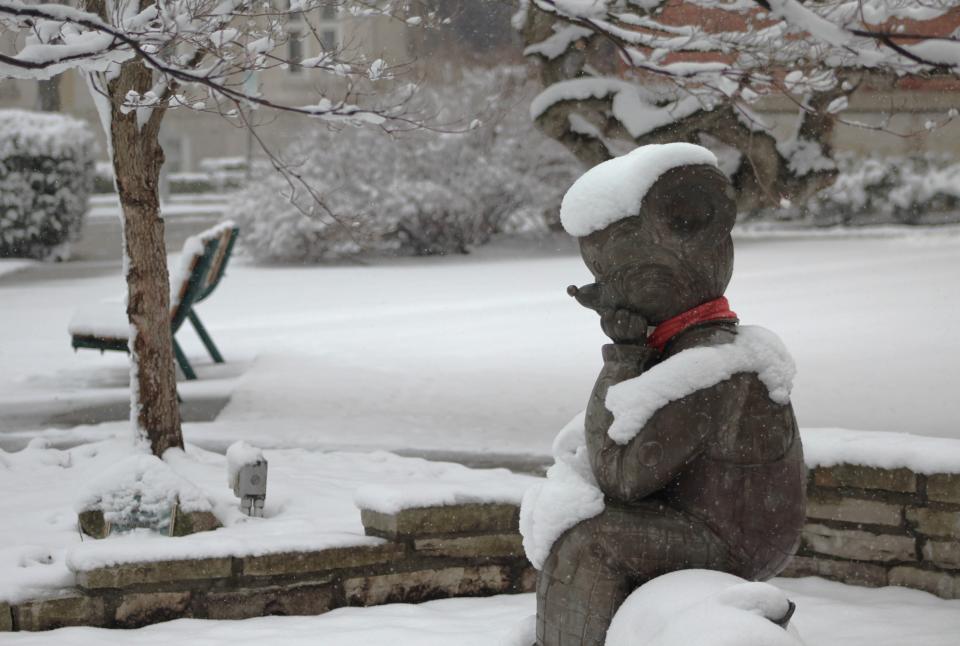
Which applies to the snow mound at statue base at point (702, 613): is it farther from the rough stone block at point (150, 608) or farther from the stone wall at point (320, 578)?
the rough stone block at point (150, 608)

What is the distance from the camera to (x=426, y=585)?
4844 millimetres

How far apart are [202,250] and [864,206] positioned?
17.3 meters

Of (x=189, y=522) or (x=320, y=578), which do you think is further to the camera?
(x=189, y=522)

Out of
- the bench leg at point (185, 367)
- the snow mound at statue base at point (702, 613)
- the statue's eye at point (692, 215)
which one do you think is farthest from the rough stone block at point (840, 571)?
the bench leg at point (185, 367)

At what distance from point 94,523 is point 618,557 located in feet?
9.52

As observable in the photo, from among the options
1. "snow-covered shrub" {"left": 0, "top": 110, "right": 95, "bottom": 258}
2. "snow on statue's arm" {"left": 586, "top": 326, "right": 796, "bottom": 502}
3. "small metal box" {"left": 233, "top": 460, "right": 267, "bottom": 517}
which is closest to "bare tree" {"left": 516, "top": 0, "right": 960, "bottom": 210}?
"small metal box" {"left": 233, "top": 460, "right": 267, "bottom": 517}

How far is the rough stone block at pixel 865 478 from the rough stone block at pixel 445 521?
1273 millimetres

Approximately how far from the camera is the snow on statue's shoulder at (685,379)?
284cm

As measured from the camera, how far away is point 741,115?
27.2ft

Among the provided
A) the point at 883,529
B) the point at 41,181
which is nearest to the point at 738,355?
the point at 883,529

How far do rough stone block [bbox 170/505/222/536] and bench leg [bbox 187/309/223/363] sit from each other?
5.34m

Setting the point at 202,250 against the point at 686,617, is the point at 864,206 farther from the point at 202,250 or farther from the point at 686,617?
the point at 686,617

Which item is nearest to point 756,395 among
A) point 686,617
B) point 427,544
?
point 686,617

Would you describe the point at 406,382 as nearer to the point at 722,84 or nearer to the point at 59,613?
the point at 722,84
